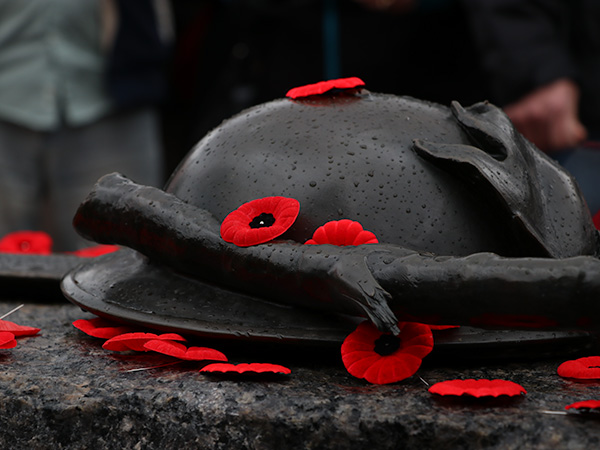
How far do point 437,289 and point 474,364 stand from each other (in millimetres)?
344

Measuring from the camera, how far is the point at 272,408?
1590 mm

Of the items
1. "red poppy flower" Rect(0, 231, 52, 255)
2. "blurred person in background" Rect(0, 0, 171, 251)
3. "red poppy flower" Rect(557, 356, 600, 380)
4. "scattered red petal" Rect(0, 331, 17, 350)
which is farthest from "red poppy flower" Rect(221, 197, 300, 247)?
"blurred person in background" Rect(0, 0, 171, 251)

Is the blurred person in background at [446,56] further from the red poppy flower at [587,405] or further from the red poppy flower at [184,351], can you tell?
the red poppy flower at [184,351]

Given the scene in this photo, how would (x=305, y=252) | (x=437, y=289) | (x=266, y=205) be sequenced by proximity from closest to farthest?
1. (x=437, y=289)
2. (x=305, y=252)
3. (x=266, y=205)

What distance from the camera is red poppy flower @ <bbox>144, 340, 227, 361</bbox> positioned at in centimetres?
182

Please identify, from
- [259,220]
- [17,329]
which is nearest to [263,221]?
[259,220]

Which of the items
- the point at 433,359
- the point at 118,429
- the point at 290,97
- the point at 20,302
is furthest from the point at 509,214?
the point at 20,302

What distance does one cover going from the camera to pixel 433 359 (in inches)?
73.0

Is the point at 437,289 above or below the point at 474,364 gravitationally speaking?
above

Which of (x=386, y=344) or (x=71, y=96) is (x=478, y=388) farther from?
(x=71, y=96)

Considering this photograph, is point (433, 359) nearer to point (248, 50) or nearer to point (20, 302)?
point (20, 302)

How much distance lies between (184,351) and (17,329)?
0.65m

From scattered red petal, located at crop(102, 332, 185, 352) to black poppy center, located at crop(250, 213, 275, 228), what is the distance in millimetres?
364

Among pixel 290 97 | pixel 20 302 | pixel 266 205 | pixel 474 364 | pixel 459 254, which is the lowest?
pixel 20 302
